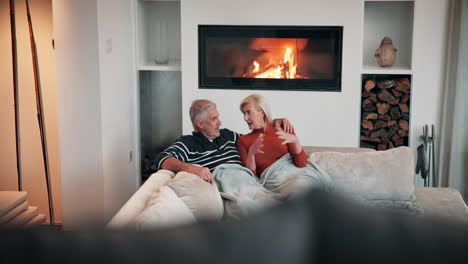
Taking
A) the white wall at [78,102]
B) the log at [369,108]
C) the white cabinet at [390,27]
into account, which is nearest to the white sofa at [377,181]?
the white wall at [78,102]

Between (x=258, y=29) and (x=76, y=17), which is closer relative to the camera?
(x=76, y=17)

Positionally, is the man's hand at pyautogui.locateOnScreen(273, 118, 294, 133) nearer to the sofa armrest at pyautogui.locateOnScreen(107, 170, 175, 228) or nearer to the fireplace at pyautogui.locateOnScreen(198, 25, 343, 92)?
the sofa armrest at pyautogui.locateOnScreen(107, 170, 175, 228)

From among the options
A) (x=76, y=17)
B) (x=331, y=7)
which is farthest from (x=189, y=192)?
(x=331, y=7)

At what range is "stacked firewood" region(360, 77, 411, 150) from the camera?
4562 millimetres

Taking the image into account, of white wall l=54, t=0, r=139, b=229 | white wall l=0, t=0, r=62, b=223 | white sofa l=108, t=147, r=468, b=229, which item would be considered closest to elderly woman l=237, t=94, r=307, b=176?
white sofa l=108, t=147, r=468, b=229

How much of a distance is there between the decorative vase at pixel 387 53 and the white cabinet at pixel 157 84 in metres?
1.63

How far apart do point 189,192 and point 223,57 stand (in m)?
2.29

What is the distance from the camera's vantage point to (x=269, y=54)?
459 centimetres

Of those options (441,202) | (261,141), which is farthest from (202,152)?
(441,202)

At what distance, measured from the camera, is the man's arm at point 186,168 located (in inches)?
109

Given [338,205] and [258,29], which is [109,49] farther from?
[338,205]

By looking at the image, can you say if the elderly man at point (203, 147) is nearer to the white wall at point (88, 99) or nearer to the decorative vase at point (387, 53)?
the white wall at point (88, 99)

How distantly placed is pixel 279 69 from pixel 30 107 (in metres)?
1.89

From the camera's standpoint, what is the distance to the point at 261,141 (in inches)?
121
